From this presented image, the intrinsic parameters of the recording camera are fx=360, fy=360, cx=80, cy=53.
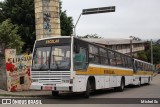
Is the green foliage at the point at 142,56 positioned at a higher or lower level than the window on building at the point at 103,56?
lower

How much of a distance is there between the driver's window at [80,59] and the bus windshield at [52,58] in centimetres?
52

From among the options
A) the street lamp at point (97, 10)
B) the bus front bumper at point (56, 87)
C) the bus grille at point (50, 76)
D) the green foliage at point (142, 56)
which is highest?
the street lamp at point (97, 10)

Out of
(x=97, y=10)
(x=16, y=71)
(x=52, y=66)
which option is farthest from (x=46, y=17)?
(x=52, y=66)

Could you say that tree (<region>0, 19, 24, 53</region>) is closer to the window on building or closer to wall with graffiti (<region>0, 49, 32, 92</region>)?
wall with graffiti (<region>0, 49, 32, 92</region>)

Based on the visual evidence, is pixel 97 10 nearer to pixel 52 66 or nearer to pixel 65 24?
pixel 52 66

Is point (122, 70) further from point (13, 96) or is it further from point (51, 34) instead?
point (13, 96)

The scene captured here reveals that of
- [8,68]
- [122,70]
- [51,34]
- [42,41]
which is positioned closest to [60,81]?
[42,41]

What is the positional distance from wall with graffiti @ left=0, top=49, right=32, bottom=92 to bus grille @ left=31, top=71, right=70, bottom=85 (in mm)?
3041

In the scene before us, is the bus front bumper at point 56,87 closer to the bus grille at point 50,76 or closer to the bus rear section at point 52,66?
the bus rear section at point 52,66

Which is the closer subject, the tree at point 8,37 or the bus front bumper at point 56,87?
the bus front bumper at point 56,87

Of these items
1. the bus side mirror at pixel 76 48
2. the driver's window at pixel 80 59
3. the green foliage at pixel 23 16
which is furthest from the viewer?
the green foliage at pixel 23 16

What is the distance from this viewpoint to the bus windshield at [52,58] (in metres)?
17.2

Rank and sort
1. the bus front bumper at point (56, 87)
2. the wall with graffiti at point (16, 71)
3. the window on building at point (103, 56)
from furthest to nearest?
the window on building at point (103, 56) → the wall with graffiti at point (16, 71) → the bus front bumper at point (56, 87)

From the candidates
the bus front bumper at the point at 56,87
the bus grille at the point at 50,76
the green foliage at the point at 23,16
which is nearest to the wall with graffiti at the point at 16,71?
the bus grille at the point at 50,76
